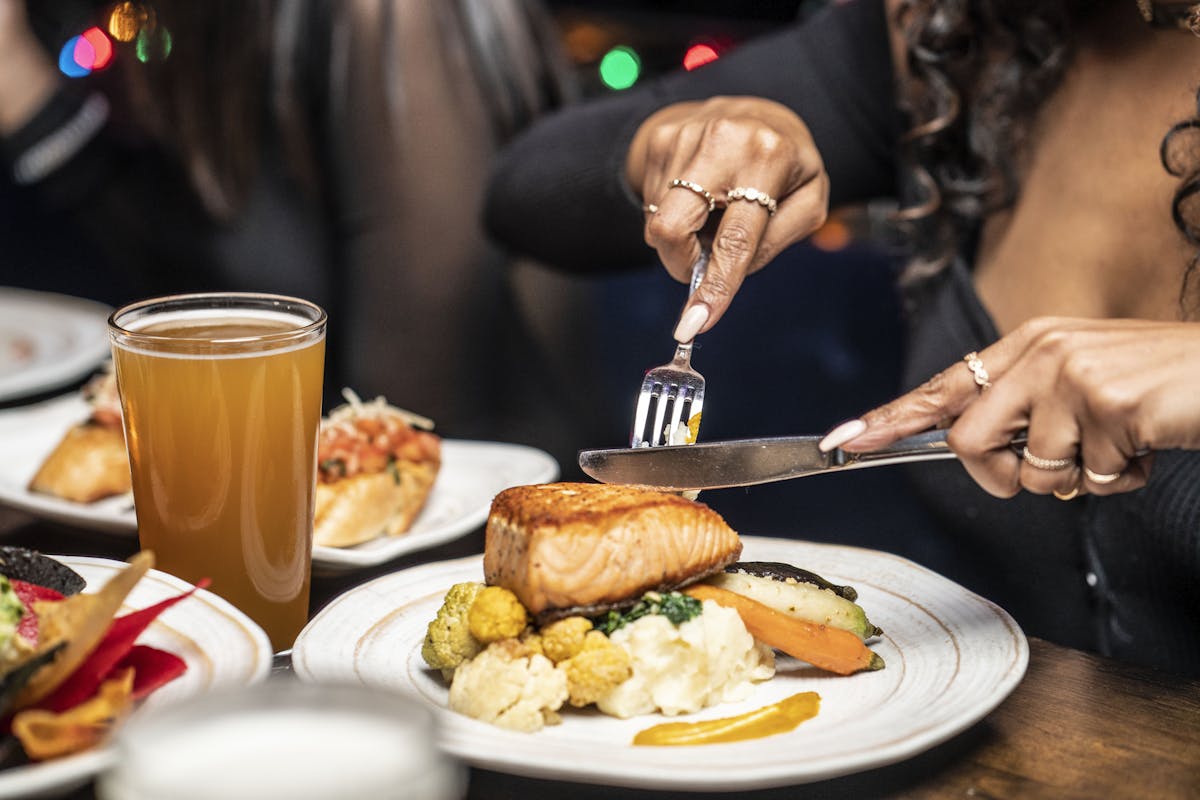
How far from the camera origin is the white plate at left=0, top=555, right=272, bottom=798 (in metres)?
0.89

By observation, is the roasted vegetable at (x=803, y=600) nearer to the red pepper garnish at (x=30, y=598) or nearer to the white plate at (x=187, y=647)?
the white plate at (x=187, y=647)

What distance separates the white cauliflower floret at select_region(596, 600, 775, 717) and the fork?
1.05ft

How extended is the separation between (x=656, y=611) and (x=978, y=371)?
0.46 meters

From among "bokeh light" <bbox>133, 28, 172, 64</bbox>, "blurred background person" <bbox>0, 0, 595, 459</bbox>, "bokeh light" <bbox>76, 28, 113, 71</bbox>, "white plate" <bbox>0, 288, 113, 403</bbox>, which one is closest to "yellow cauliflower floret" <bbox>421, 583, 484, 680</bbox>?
"white plate" <bbox>0, 288, 113, 403</bbox>

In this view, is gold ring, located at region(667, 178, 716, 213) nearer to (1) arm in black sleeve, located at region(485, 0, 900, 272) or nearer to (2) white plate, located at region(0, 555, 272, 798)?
(1) arm in black sleeve, located at region(485, 0, 900, 272)

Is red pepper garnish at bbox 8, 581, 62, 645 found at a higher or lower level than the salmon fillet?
lower

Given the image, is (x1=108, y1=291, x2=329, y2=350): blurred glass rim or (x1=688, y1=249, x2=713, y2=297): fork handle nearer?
(x1=108, y1=291, x2=329, y2=350): blurred glass rim

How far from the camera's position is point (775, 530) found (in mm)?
2932

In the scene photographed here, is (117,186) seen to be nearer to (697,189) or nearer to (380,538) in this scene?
(380,538)

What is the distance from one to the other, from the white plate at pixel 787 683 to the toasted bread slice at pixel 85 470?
2.22 ft

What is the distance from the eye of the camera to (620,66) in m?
4.55

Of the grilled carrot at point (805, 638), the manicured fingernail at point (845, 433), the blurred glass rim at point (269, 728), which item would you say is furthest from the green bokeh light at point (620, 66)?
the blurred glass rim at point (269, 728)

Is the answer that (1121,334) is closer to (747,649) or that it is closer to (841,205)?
(747,649)

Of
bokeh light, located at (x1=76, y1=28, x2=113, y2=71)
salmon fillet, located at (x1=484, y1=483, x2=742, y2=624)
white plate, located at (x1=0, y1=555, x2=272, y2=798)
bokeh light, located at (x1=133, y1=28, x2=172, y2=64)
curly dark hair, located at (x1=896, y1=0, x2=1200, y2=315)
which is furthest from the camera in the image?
bokeh light, located at (x1=76, y1=28, x2=113, y2=71)
